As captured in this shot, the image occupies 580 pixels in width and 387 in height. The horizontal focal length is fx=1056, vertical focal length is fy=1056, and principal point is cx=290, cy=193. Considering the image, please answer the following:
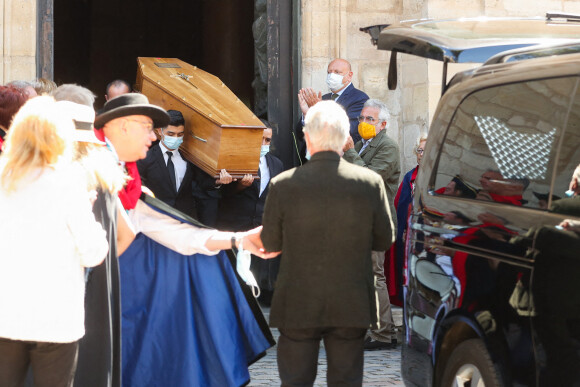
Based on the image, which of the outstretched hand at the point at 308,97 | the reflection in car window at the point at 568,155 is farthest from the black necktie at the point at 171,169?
the reflection in car window at the point at 568,155

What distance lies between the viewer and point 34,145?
4.20 metres

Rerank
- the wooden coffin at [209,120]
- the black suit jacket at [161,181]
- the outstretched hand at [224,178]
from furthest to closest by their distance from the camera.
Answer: the black suit jacket at [161,181] → the outstretched hand at [224,178] → the wooden coffin at [209,120]

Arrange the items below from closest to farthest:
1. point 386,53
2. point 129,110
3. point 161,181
Answer: point 129,110
point 161,181
point 386,53

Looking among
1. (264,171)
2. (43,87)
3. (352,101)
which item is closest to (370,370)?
(264,171)

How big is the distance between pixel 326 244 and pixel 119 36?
58.2 ft

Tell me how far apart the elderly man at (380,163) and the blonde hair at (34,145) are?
436cm

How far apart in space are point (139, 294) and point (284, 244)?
3.40 feet

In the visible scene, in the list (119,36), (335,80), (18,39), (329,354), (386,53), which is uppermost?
(119,36)

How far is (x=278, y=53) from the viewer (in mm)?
10875

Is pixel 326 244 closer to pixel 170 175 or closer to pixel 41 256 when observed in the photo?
pixel 41 256

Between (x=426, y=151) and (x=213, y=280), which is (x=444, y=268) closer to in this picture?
(x=426, y=151)

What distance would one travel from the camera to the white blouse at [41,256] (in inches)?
162

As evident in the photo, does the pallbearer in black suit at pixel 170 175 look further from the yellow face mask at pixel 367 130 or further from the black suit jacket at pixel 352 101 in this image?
the black suit jacket at pixel 352 101

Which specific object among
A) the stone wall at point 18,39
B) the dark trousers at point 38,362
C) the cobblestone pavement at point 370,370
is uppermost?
the stone wall at point 18,39
